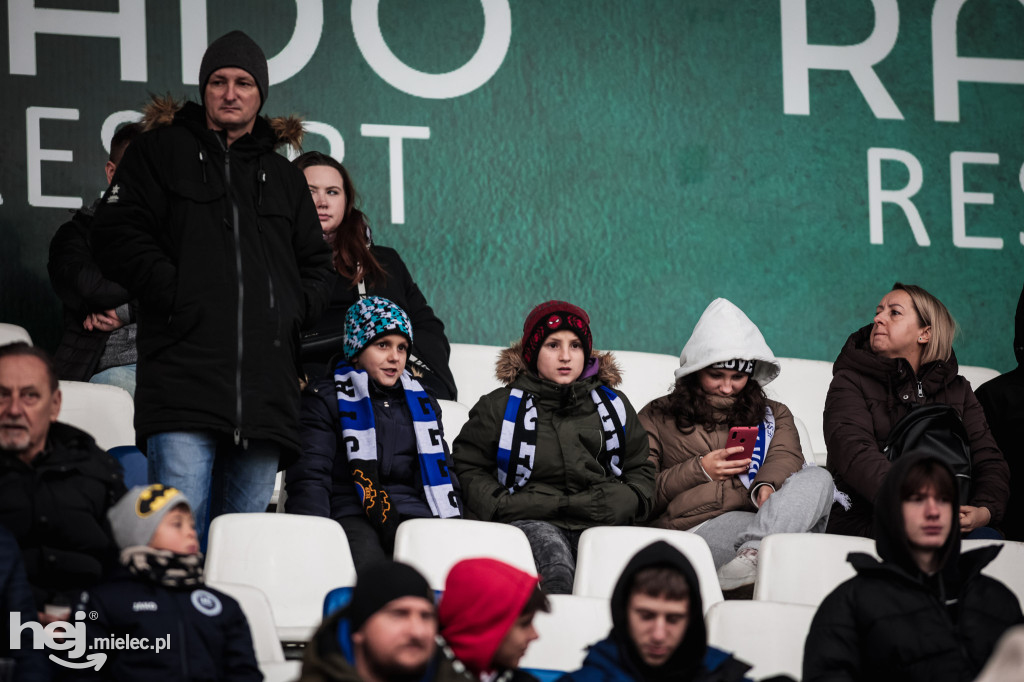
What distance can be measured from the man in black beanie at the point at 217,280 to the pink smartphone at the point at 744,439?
56.6 inches

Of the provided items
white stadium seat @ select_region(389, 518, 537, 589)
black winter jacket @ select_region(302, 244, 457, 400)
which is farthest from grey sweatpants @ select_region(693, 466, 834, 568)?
black winter jacket @ select_region(302, 244, 457, 400)

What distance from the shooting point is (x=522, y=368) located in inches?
175

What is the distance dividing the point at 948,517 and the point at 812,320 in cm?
297

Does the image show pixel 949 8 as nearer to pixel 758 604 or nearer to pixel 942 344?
pixel 942 344

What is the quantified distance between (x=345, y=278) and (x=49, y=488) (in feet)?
6.30

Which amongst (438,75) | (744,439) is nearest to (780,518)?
(744,439)

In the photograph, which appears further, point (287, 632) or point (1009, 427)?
point (1009, 427)

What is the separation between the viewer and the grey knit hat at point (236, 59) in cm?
376

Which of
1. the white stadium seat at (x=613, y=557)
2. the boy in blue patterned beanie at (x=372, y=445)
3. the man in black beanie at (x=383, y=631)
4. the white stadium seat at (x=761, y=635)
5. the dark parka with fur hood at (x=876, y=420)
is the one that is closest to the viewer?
the man in black beanie at (x=383, y=631)

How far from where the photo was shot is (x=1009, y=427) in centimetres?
A: 465

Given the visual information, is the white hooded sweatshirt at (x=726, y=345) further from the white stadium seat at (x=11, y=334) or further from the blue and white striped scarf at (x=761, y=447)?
the white stadium seat at (x=11, y=334)

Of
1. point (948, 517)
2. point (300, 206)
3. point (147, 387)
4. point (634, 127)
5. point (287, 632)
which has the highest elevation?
point (634, 127)

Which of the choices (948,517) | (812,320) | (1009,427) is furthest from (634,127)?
(948,517)

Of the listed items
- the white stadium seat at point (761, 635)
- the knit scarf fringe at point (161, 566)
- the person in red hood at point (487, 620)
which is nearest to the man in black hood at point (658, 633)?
the person in red hood at point (487, 620)
